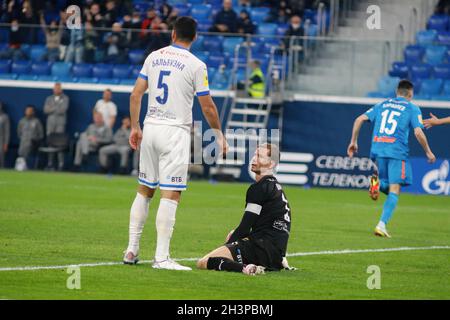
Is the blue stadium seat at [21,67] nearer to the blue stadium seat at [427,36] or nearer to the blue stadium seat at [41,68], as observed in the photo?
the blue stadium seat at [41,68]

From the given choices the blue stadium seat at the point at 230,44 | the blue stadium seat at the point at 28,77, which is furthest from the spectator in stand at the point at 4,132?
the blue stadium seat at the point at 230,44

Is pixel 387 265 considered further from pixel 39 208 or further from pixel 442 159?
pixel 442 159

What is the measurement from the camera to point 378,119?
16.2 m

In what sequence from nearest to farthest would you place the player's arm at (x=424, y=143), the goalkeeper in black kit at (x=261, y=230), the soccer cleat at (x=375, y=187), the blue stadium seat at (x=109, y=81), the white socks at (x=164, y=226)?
the white socks at (x=164, y=226), the goalkeeper in black kit at (x=261, y=230), the player's arm at (x=424, y=143), the soccer cleat at (x=375, y=187), the blue stadium seat at (x=109, y=81)

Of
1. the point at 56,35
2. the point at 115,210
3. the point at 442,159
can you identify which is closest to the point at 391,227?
the point at 115,210

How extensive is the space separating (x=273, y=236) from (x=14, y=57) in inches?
821

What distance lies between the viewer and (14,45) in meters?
29.7

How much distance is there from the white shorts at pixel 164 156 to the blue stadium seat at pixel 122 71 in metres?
19.1

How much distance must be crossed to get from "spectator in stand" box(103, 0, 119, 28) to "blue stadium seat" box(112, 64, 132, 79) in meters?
1.27

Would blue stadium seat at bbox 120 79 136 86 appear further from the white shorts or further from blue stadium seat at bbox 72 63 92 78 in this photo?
the white shorts

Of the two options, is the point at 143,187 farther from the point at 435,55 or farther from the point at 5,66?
the point at 5,66

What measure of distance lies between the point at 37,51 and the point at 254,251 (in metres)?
20.5

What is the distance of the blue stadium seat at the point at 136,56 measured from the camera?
95.0ft

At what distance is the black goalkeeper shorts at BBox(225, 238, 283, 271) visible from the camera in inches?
409
